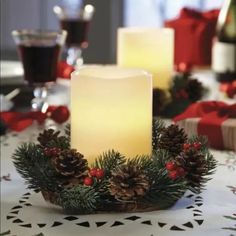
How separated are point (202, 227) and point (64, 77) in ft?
3.60

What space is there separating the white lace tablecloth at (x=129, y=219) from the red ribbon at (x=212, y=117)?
0.21 metres

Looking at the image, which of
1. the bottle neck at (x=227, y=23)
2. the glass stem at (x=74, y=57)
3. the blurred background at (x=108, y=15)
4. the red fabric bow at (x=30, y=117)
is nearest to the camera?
the red fabric bow at (x=30, y=117)

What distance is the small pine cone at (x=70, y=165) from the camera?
664mm

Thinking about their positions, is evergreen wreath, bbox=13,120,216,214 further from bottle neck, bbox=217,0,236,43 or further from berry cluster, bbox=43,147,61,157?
bottle neck, bbox=217,0,236,43

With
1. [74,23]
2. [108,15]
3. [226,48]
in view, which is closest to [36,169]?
[226,48]

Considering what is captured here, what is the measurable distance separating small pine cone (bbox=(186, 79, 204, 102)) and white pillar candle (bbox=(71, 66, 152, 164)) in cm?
57

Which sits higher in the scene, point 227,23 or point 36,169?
point 227,23

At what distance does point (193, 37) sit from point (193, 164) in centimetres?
126

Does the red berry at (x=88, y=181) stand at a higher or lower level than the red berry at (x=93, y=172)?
lower

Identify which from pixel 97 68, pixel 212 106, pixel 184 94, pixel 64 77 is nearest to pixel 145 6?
pixel 64 77

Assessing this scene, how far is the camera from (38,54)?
1231 mm

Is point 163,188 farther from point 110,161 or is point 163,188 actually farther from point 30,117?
point 30,117

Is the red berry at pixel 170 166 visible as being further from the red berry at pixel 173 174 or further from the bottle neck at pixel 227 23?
the bottle neck at pixel 227 23

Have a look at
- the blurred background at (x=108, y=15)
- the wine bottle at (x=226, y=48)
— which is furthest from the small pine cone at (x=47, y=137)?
the blurred background at (x=108, y=15)
